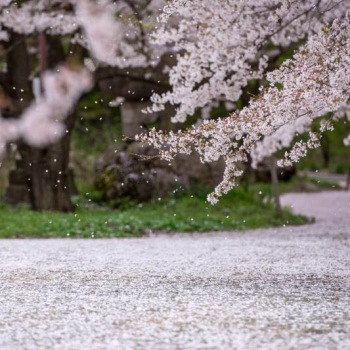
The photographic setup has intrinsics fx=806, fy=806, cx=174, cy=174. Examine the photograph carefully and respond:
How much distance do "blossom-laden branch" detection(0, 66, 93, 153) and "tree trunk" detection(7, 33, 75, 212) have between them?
6.4 inches

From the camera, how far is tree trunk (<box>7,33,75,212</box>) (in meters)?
15.5

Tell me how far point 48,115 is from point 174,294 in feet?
30.6

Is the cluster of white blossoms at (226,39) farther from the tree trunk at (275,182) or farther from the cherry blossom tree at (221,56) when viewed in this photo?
the tree trunk at (275,182)

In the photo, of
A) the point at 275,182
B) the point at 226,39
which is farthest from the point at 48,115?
the point at 226,39

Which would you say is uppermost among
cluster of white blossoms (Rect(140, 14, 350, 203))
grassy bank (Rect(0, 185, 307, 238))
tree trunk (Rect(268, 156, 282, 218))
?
cluster of white blossoms (Rect(140, 14, 350, 203))

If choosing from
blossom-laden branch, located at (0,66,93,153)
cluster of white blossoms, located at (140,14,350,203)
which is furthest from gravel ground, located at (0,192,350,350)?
blossom-laden branch, located at (0,66,93,153)

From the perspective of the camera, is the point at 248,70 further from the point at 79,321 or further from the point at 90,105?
the point at 90,105

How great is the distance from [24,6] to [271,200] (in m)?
6.73

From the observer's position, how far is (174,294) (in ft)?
22.8

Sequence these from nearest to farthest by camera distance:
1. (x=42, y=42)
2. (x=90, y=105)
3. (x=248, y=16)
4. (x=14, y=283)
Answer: (x=14, y=283) < (x=248, y=16) < (x=42, y=42) < (x=90, y=105)

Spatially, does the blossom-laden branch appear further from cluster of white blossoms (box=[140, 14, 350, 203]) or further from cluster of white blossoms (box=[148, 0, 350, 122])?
cluster of white blossoms (box=[140, 14, 350, 203])

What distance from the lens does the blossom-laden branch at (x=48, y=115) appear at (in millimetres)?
15258

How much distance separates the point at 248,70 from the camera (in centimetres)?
1252

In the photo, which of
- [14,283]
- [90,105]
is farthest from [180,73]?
[90,105]
